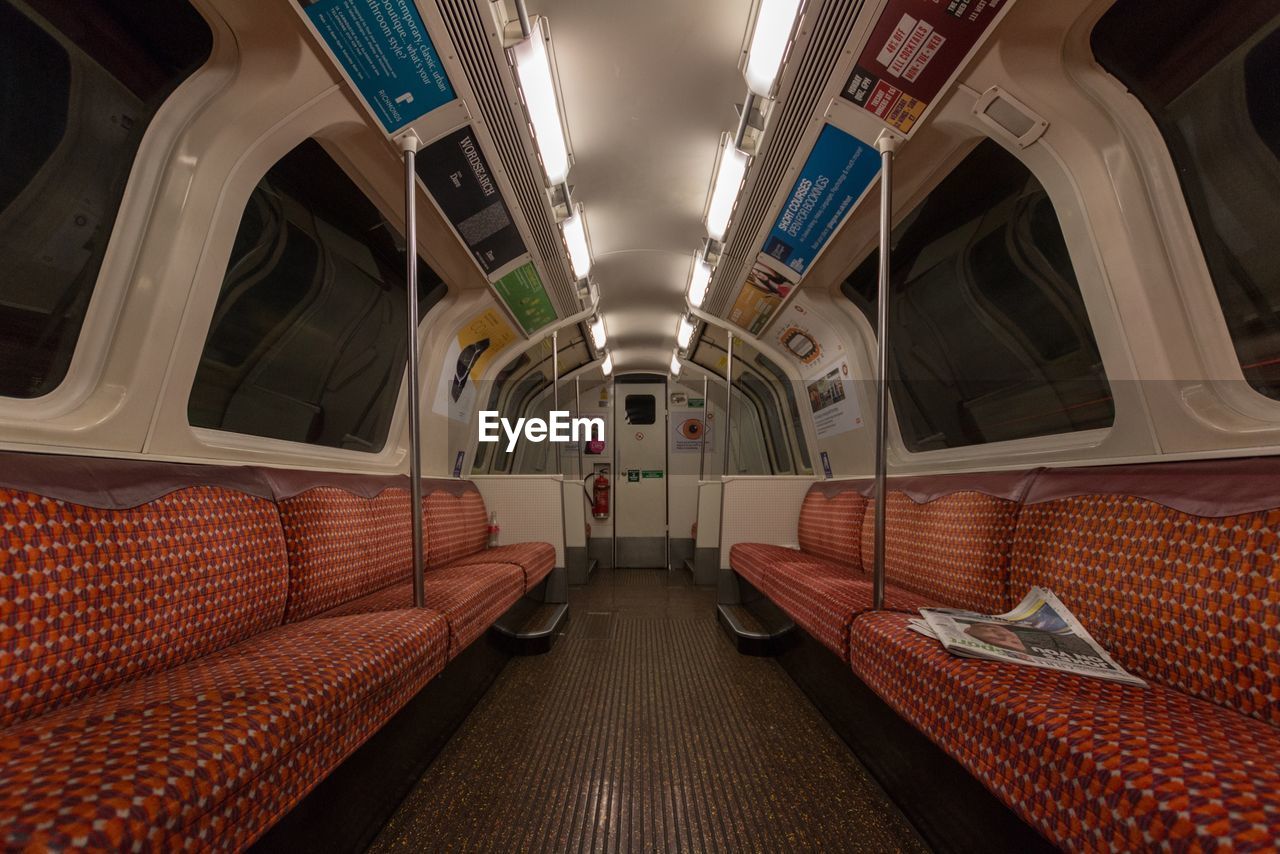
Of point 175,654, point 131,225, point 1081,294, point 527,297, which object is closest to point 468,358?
point 527,297

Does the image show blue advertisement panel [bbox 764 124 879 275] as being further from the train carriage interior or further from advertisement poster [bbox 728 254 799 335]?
advertisement poster [bbox 728 254 799 335]

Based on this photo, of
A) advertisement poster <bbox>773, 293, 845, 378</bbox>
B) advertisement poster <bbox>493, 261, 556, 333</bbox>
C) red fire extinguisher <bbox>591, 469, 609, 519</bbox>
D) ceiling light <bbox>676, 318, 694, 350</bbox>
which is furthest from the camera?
red fire extinguisher <bbox>591, 469, 609, 519</bbox>

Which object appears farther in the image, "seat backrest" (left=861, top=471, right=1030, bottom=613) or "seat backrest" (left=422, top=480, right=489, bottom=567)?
"seat backrest" (left=422, top=480, right=489, bottom=567)

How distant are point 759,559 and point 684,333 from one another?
11.6 feet

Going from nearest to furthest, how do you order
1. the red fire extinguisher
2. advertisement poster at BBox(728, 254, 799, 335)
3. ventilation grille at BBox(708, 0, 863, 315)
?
ventilation grille at BBox(708, 0, 863, 315) < advertisement poster at BBox(728, 254, 799, 335) < the red fire extinguisher

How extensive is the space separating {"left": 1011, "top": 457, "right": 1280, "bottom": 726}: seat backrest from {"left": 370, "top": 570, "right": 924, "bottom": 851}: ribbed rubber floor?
0.85 meters

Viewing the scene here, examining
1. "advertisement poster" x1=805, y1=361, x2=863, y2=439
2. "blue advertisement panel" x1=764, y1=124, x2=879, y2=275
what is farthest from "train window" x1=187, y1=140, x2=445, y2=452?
"advertisement poster" x1=805, y1=361, x2=863, y2=439

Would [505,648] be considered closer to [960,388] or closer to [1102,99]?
[960,388]

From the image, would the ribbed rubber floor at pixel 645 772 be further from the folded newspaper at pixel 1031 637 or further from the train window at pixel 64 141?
the train window at pixel 64 141

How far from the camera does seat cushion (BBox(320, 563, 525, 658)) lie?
215cm

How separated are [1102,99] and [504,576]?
331cm

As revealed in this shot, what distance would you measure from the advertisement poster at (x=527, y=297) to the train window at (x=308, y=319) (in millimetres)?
821

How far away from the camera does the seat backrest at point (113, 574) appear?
44.1 inches

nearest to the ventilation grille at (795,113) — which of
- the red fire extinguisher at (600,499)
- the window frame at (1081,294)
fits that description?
the window frame at (1081,294)
